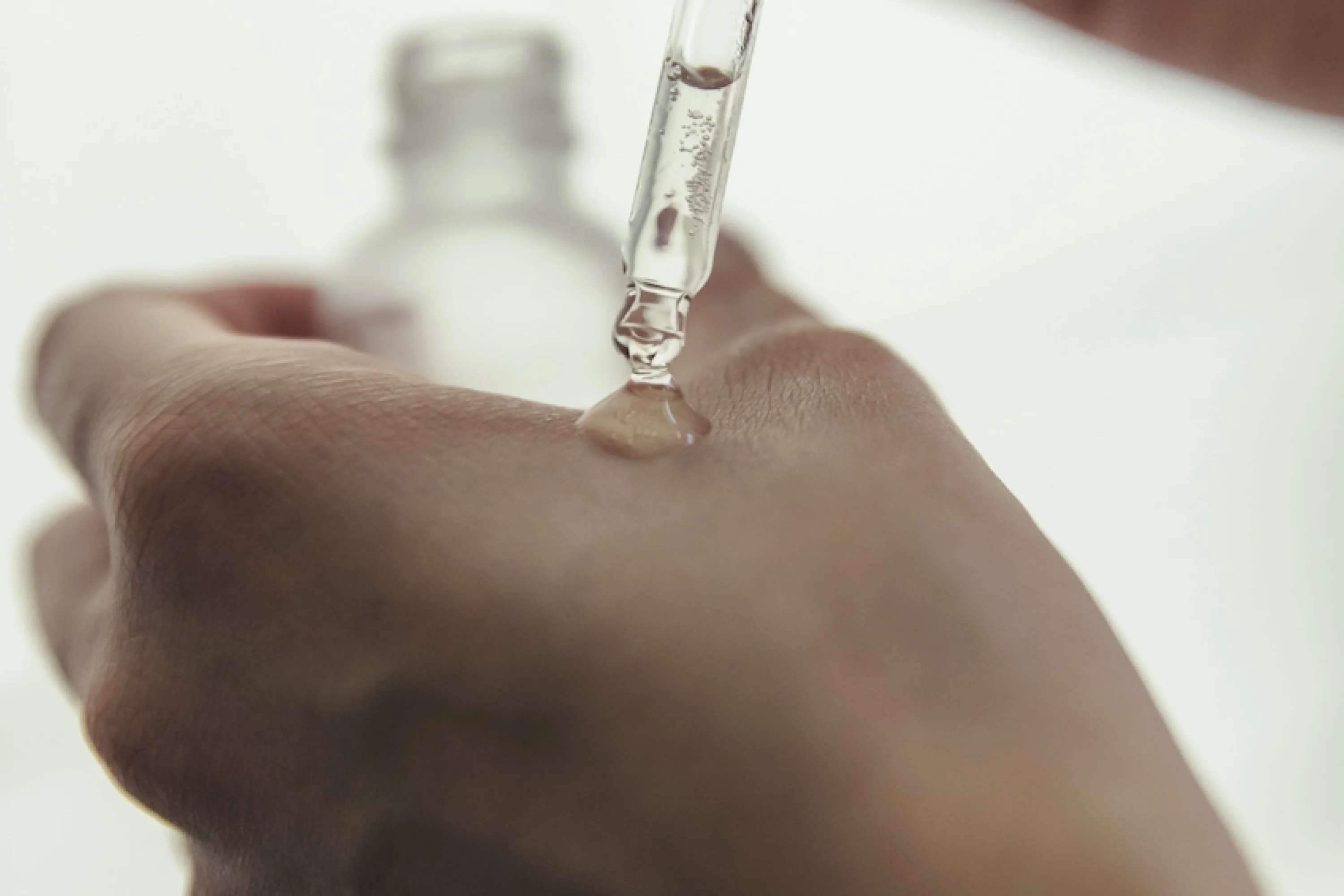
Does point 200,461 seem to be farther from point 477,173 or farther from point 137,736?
point 477,173

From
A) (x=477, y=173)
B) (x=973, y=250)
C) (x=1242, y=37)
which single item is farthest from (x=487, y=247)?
(x=973, y=250)

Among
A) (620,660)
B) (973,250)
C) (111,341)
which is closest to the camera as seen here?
(620,660)

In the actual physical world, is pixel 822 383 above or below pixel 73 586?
above

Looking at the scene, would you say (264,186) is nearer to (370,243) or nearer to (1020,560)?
(370,243)

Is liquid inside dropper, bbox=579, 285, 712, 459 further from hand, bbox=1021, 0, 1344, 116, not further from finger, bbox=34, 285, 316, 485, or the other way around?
hand, bbox=1021, 0, 1344, 116

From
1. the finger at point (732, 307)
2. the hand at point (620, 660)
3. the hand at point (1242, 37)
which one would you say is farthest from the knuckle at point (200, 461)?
the hand at point (1242, 37)

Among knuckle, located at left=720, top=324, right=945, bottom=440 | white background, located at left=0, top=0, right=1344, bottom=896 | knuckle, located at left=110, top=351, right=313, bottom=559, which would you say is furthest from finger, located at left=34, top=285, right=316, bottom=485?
white background, located at left=0, top=0, right=1344, bottom=896

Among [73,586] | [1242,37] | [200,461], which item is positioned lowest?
[73,586]

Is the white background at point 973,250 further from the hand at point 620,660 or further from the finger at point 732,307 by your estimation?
the hand at point 620,660
